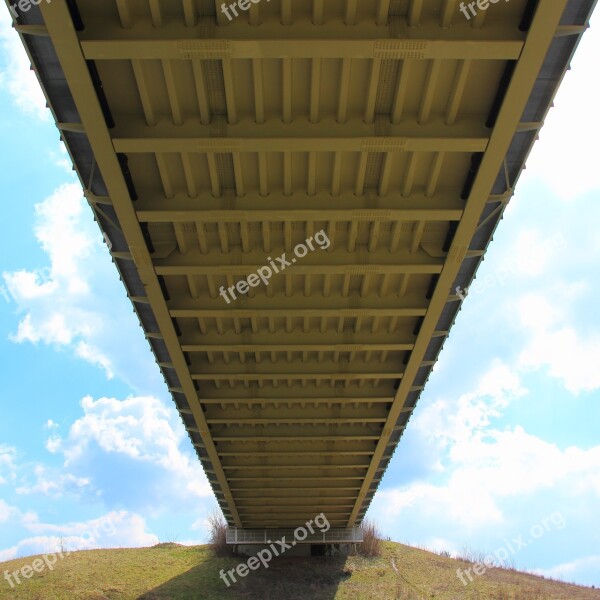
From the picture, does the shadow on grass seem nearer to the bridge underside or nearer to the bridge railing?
the bridge railing

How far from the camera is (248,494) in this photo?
973 inches

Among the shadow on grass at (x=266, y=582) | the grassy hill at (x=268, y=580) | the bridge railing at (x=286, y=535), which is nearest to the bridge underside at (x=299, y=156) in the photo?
the grassy hill at (x=268, y=580)

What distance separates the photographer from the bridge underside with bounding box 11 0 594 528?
7.07 meters

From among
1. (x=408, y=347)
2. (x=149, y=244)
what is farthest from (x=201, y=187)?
(x=408, y=347)

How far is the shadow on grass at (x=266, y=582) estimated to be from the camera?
2625 cm

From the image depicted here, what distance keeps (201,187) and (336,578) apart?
27.8 metres

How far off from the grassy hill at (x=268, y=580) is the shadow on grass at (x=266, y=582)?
0.14 feet

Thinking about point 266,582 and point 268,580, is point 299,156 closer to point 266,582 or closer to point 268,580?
point 266,582

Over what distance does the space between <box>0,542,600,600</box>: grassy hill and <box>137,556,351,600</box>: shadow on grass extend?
44mm

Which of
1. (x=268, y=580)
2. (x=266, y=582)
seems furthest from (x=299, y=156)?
(x=268, y=580)

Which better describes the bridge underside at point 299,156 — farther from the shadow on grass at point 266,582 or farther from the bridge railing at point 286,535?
the bridge railing at point 286,535

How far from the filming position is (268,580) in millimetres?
28797

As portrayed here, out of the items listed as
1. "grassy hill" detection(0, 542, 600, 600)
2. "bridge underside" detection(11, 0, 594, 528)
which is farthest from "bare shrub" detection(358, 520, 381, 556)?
"bridge underside" detection(11, 0, 594, 528)

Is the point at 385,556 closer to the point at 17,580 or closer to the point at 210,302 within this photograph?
the point at 17,580
